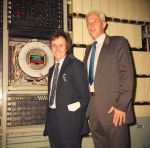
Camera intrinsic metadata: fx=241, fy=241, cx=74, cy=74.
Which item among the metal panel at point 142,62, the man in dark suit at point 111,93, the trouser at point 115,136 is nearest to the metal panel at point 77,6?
the man in dark suit at point 111,93

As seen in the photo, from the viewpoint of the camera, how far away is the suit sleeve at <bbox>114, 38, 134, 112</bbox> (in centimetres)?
177

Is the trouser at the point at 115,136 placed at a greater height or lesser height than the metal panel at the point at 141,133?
greater

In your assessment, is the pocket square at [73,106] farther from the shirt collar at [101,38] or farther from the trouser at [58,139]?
the shirt collar at [101,38]

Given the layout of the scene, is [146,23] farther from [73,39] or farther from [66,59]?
[66,59]

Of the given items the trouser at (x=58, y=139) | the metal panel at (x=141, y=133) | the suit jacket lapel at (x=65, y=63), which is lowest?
the metal panel at (x=141, y=133)

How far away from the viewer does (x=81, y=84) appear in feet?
6.07

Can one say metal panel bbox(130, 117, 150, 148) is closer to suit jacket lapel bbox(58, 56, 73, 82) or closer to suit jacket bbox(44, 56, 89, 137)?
suit jacket bbox(44, 56, 89, 137)

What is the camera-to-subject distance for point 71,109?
5.99 ft

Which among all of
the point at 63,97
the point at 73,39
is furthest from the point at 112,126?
the point at 73,39

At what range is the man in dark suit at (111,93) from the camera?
1.79 meters

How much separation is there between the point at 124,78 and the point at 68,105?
18.5 inches

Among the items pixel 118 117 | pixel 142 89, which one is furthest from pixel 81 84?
pixel 142 89

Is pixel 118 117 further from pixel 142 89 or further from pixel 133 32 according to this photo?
pixel 133 32

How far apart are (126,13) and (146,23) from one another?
11.3 inches
